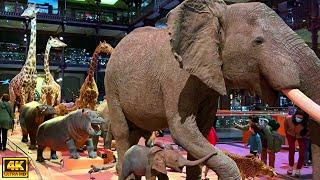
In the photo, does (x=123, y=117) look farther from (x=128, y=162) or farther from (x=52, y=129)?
(x=52, y=129)

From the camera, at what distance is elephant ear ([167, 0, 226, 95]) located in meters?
1.75

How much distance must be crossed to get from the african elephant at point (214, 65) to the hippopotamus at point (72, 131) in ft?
8.60

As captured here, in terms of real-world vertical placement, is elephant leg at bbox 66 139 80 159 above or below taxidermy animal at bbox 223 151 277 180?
below

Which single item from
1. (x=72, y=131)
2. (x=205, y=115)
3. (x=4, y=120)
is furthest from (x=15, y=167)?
(x=4, y=120)

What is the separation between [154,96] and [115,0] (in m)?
24.5

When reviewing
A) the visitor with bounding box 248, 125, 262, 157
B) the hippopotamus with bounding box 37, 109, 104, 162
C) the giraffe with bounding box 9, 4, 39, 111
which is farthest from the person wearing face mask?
the giraffe with bounding box 9, 4, 39, 111

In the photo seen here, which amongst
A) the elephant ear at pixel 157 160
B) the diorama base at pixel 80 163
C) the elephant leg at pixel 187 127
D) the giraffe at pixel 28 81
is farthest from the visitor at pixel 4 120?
the elephant leg at pixel 187 127

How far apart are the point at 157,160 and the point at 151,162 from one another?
0.16 feet

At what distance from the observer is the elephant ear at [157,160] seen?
2.08 metres

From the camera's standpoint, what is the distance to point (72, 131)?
4785 mm

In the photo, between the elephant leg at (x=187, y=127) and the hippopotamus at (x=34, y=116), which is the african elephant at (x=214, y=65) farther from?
the hippopotamus at (x=34, y=116)

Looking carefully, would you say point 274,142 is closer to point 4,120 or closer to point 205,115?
point 205,115

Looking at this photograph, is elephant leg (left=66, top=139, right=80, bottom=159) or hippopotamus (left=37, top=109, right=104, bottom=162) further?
elephant leg (left=66, top=139, right=80, bottom=159)

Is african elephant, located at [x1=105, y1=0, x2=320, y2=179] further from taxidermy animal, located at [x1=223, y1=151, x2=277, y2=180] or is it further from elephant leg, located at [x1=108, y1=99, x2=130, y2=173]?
taxidermy animal, located at [x1=223, y1=151, x2=277, y2=180]
